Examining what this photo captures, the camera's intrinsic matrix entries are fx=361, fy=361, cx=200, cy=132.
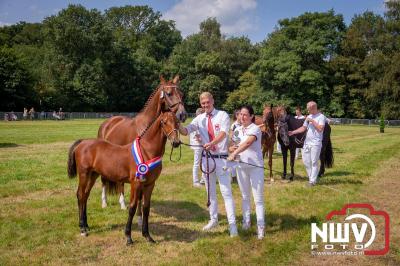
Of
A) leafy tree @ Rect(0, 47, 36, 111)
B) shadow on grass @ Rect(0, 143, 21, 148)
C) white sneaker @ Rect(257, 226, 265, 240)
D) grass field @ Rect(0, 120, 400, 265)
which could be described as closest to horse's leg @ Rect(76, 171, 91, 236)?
grass field @ Rect(0, 120, 400, 265)

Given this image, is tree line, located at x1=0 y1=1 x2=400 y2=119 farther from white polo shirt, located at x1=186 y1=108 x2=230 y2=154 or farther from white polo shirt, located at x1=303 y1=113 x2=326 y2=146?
white polo shirt, located at x1=186 y1=108 x2=230 y2=154

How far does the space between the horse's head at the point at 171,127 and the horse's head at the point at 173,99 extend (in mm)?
112

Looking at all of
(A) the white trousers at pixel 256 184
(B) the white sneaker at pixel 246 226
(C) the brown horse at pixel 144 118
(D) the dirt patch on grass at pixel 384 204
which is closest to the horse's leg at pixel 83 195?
(C) the brown horse at pixel 144 118

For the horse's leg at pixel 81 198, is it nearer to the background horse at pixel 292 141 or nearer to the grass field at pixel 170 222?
the grass field at pixel 170 222

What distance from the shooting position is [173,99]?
6.52 metres

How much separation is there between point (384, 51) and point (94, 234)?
5906 cm

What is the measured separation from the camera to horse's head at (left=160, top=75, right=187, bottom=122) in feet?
20.3

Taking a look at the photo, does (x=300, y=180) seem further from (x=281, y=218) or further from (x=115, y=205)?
(x=115, y=205)

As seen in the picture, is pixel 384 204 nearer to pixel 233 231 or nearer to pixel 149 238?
pixel 233 231

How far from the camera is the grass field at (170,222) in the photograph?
5867 mm

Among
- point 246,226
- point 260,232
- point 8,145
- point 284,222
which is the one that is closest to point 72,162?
point 246,226

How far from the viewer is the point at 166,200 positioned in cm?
953

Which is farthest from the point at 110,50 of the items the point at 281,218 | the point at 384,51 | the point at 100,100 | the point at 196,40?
the point at 281,218

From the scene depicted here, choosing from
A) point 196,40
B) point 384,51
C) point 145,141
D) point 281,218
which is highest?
point 196,40
